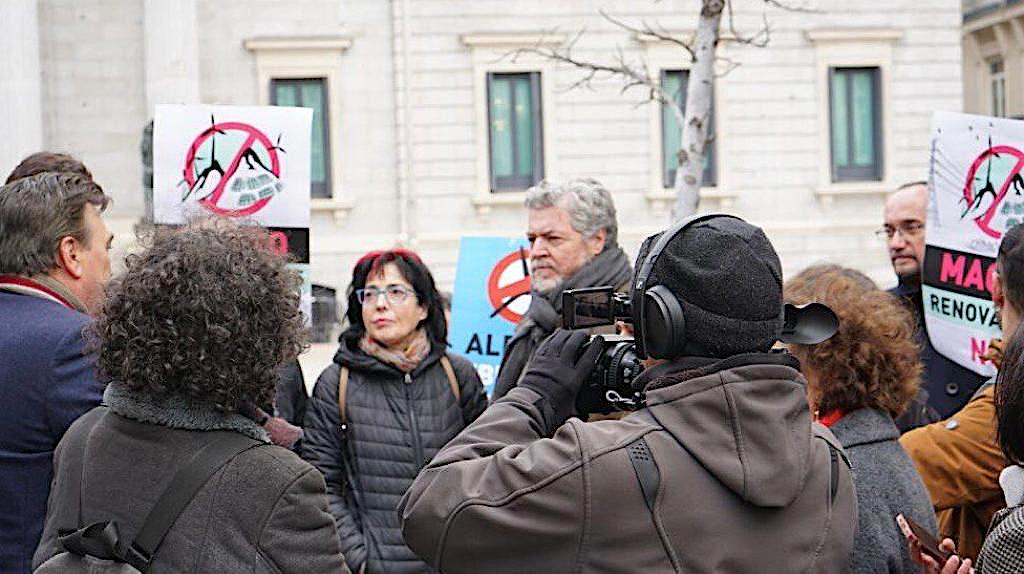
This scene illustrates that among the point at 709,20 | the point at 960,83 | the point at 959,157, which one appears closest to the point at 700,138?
the point at 709,20

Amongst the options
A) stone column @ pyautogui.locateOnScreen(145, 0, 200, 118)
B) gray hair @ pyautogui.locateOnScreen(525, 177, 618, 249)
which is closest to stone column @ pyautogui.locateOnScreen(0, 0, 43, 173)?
stone column @ pyautogui.locateOnScreen(145, 0, 200, 118)

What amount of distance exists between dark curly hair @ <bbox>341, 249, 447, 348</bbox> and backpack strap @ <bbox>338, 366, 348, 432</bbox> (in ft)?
0.61

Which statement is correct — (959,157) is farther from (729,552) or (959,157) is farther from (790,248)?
(790,248)

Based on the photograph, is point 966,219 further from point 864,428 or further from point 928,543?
point 928,543

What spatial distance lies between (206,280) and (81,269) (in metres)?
1.22

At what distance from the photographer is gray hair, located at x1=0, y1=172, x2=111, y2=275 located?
362cm

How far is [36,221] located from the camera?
3652 mm

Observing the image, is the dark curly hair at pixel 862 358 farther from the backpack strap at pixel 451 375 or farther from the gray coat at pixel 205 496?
the backpack strap at pixel 451 375

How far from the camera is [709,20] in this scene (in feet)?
32.1

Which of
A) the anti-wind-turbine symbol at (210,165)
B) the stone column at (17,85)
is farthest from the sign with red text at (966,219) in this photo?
the stone column at (17,85)

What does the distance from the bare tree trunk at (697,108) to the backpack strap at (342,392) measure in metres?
4.99

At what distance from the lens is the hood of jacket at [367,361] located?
5.12 m

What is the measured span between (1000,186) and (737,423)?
3.29 meters

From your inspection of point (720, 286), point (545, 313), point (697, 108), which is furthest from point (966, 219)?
point (697, 108)
